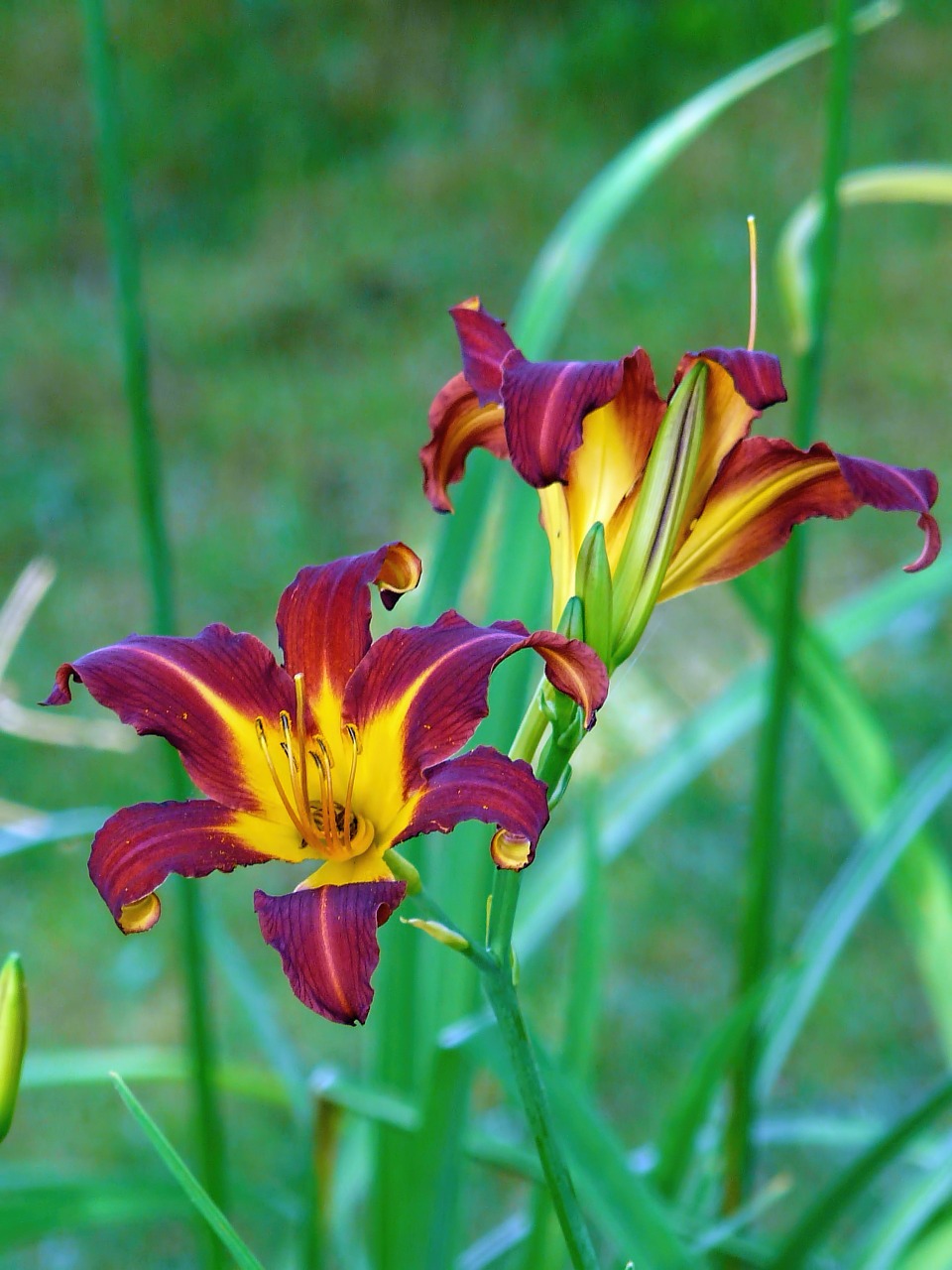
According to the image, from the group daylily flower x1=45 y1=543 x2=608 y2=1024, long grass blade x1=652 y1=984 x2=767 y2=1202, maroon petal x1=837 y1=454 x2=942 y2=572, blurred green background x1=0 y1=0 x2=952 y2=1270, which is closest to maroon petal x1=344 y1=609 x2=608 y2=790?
daylily flower x1=45 y1=543 x2=608 y2=1024

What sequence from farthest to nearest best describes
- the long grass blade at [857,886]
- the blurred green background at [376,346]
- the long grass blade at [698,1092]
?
1. the blurred green background at [376,346]
2. the long grass blade at [857,886]
3. the long grass blade at [698,1092]

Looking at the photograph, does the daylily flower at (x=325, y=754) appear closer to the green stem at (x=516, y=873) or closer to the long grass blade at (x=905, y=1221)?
the green stem at (x=516, y=873)

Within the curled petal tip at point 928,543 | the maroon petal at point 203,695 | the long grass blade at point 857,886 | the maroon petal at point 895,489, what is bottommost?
the long grass blade at point 857,886

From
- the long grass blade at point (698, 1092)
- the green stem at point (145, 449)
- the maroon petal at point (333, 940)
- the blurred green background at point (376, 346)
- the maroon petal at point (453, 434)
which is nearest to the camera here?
the maroon petal at point (333, 940)

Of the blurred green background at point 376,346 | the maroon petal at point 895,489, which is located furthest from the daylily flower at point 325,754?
the blurred green background at point 376,346

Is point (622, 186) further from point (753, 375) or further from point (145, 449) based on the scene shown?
point (753, 375)

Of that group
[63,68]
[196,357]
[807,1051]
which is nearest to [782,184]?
[196,357]
